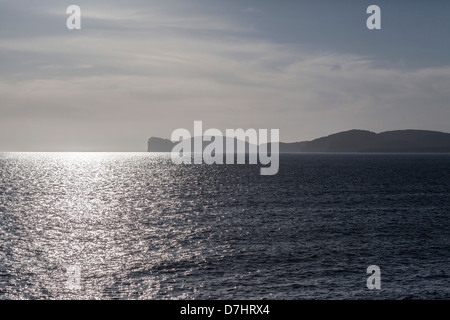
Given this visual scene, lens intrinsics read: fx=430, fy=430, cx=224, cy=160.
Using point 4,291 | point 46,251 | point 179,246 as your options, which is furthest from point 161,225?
point 4,291

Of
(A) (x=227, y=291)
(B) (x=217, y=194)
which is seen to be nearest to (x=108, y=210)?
(B) (x=217, y=194)

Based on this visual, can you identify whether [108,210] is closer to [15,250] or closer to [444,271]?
[15,250]

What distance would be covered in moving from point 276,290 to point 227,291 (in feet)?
15.2

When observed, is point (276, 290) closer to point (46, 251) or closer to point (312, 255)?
point (312, 255)

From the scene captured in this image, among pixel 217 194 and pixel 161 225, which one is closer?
pixel 161 225

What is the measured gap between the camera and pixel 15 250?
54.3 meters

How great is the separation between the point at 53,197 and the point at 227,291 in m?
87.8

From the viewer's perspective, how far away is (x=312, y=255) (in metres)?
53.0

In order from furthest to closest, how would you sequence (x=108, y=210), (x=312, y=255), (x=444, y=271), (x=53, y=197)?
1. (x=53, y=197)
2. (x=108, y=210)
3. (x=312, y=255)
4. (x=444, y=271)

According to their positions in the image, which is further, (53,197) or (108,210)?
(53,197)
